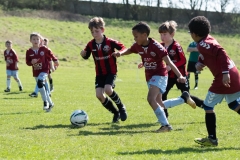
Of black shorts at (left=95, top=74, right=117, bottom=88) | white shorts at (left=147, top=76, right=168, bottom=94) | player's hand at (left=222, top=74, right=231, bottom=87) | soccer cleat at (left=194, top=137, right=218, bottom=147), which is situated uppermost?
player's hand at (left=222, top=74, right=231, bottom=87)

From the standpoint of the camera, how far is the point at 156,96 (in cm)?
769

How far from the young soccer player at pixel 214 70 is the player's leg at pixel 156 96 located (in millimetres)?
1266

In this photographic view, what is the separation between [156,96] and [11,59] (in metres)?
10.9

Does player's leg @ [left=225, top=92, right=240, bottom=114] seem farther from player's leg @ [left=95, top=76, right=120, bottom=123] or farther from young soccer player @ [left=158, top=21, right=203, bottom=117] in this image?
player's leg @ [left=95, top=76, right=120, bottom=123]

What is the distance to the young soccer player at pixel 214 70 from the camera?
238 inches

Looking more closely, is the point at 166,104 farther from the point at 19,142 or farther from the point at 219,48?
the point at 19,142

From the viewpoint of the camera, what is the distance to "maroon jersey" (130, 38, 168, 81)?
7492 mm

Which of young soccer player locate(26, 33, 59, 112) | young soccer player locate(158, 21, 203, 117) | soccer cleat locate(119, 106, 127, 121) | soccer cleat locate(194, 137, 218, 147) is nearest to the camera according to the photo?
soccer cleat locate(194, 137, 218, 147)

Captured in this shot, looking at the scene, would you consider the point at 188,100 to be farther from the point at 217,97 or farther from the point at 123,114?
the point at 217,97

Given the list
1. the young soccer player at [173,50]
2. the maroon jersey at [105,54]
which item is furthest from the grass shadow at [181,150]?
the maroon jersey at [105,54]

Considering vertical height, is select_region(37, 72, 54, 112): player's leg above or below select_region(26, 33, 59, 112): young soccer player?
below

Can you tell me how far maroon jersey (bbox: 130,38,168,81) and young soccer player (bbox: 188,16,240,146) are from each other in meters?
1.16

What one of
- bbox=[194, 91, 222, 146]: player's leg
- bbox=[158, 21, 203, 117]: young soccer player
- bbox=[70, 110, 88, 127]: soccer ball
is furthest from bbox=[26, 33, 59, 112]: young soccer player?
bbox=[194, 91, 222, 146]: player's leg

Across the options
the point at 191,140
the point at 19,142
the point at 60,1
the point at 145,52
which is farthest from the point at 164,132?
the point at 60,1
